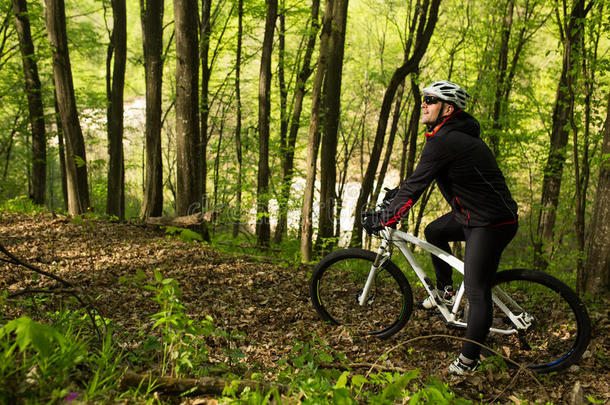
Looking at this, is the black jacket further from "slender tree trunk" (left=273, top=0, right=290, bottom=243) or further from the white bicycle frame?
"slender tree trunk" (left=273, top=0, right=290, bottom=243)

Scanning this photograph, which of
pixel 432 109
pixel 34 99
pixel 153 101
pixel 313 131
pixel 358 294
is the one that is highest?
pixel 34 99

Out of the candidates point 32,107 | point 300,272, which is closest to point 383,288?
point 300,272

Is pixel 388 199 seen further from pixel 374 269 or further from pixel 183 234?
pixel 183 234

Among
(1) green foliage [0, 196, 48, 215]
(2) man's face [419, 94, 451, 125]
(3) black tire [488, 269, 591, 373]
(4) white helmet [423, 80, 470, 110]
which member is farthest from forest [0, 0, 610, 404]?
(4) white helmet [423, 80, 470, 110]

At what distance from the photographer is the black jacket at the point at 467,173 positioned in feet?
10.2

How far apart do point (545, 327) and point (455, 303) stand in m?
1.05

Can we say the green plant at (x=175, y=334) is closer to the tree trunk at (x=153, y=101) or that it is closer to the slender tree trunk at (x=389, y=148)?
the tree trunk at (x=153, y=101)

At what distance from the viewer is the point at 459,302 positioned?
12.4ft

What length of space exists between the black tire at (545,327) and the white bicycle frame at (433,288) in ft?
0.29

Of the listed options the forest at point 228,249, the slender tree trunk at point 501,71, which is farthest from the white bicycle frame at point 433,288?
the slender tree trunk at point 501,71

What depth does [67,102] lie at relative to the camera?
8.47 m

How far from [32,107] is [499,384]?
14.7m

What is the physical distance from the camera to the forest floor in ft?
10.5

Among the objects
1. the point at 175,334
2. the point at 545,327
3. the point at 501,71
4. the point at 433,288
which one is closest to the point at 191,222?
the point at 433,288
